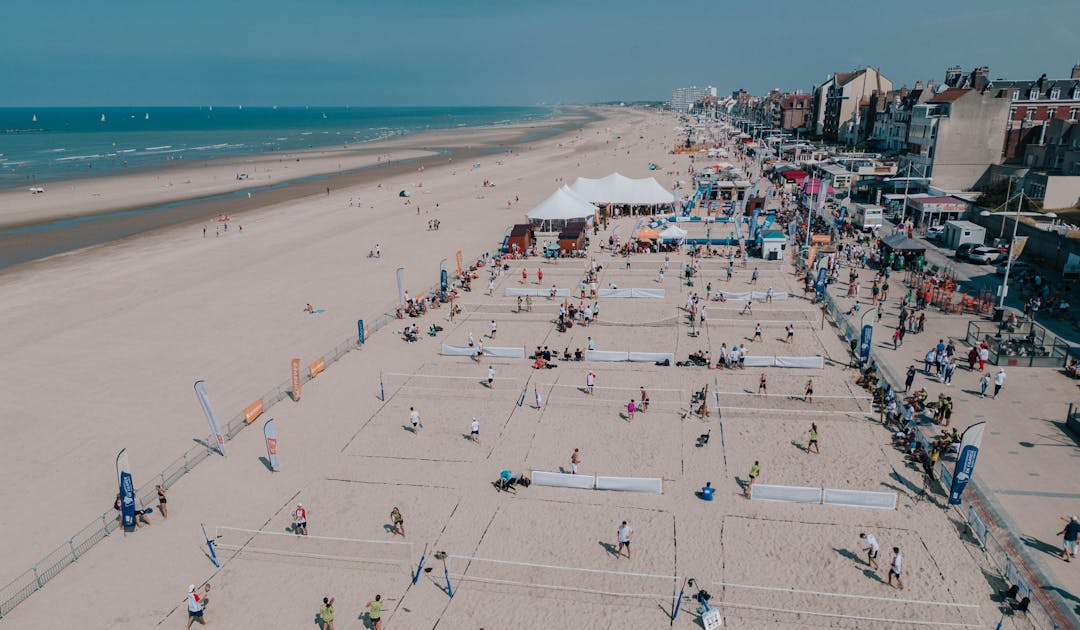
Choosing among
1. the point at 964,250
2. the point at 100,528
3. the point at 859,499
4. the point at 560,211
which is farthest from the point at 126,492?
the point at 964,250

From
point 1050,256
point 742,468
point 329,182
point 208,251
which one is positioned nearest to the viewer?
point 742,468

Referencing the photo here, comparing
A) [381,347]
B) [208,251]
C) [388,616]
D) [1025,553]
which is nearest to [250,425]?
[381,347]

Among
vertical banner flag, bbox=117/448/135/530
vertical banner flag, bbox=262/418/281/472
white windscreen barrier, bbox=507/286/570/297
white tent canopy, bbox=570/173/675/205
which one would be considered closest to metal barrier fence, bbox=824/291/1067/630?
vertical banner flag, bbox=262/418/281/472

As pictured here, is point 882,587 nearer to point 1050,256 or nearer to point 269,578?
point 269,578

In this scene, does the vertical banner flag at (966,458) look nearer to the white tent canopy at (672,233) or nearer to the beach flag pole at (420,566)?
the beach flag pole at (420,566)

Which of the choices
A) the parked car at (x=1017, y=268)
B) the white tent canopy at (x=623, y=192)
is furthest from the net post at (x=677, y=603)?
the white tent canopy at (x=623, y=192)

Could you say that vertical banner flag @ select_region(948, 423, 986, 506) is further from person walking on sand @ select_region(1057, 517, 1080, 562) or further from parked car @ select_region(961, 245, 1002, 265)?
parked car @ select_region(961, 245, 1002, 265)
